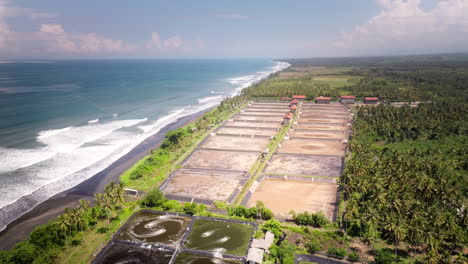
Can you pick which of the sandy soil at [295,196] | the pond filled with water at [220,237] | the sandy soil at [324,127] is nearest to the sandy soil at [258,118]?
the sandy soil at [324,127]

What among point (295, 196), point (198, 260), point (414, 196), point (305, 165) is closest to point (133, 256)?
point (198, 260)

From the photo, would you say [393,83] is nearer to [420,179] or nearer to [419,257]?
[420,179]

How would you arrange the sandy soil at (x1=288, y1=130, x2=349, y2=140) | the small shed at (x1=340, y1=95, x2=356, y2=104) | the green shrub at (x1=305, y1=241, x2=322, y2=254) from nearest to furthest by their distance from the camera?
the green shrub at (x1=305, y1=241, x2=322, y2=254) → the sandy soil at (x1=288, y1=130, x2=349, y2=140) → the small shed at (x1=340, y1=95, x2=356, y2=104)

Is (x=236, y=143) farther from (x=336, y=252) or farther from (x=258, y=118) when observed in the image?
(x=336, y=252)

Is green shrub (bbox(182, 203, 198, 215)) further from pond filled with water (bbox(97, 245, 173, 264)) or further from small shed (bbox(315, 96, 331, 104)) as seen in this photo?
small shed (bbox(315, 96, 331, 104))

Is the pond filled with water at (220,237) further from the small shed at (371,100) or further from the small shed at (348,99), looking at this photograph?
the small shed at (371,100)

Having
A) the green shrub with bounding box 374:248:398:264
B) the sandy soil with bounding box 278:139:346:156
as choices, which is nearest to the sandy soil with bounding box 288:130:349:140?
the sandy soil with bounding box 278:139:346:156
